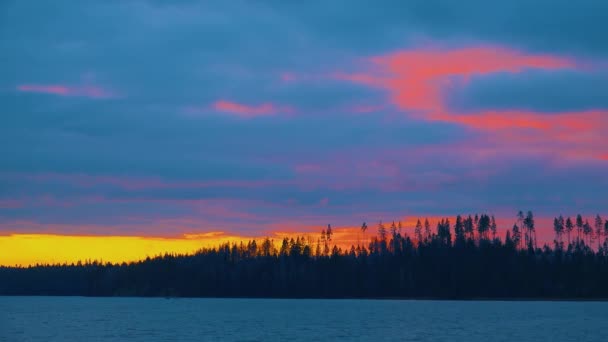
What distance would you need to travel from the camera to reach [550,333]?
119 meters

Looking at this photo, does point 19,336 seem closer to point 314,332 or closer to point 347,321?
point 314,332

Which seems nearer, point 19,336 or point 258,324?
point 19,336

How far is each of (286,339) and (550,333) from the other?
1718 inches

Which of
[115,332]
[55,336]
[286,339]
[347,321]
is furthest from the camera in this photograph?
[347,321]

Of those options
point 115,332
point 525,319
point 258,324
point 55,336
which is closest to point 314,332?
point 258,324

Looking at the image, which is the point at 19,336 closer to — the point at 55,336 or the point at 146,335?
the point at 55,336

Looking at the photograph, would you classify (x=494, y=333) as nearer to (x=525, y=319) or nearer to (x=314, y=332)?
(x=314, y=332)

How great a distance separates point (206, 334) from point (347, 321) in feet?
144

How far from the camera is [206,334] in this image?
380 feet

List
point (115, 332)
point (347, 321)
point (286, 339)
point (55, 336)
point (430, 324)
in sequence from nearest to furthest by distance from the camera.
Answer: point (286, 339) < point (55, 336) < point (115, 332) < point (430, 324) < point (347, 321)

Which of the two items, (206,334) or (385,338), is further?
(206,334)

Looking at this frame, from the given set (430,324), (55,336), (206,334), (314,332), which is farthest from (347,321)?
(55,336)

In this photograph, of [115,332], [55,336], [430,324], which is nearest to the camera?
[55,336]

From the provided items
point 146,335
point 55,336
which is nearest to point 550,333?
point 146,335
